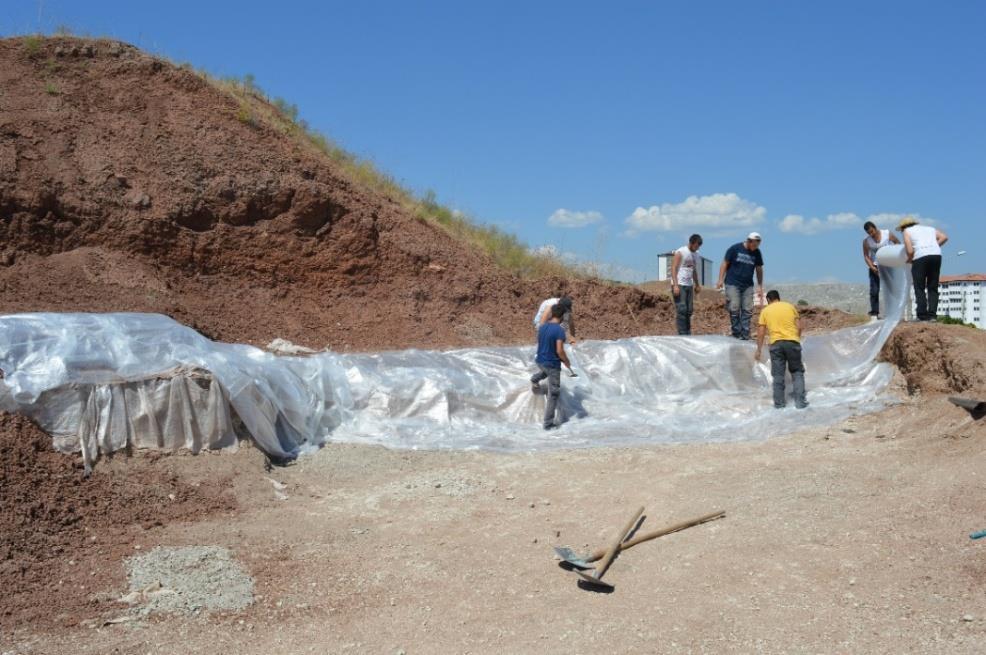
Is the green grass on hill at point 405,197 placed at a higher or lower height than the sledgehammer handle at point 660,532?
higher

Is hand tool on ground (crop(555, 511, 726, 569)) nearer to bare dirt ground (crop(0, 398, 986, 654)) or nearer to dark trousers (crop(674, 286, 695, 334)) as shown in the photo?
bare dirt ground (crop(0, 398, 986, 654))

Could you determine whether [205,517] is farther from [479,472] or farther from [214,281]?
[214,281]

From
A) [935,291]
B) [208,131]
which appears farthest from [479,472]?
[208,131]

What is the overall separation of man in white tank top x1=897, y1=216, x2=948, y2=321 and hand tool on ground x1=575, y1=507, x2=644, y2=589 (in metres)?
5.22

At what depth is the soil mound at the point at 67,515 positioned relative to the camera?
4613mm

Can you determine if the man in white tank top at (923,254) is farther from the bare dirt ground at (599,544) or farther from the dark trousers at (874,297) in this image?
the bare dirt ground at (599,544)

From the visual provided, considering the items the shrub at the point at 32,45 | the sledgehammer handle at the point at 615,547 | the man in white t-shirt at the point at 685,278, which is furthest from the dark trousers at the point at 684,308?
the shrub at the point at 32,45

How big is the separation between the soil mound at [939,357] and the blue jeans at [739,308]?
4.96ft

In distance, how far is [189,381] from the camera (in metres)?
6.86

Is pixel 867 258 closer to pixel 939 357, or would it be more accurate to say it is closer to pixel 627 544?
pixel 939 357

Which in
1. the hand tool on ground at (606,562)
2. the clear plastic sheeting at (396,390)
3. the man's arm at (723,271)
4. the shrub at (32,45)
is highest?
the shrub at (32,45)

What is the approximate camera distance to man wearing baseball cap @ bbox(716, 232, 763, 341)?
1016cm

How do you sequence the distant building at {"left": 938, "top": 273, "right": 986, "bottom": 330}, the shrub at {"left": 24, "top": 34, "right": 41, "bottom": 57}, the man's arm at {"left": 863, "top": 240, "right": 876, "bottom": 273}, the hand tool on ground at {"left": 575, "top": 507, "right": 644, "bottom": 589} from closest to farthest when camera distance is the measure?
the hand tool on ground at {"left": 575, "top": 507, "right": 644, "bottom": 589} < the man's arm at {"left": 863, "top": 240, "right": 876, "bottom": 273} < the shrub at {"left": 24, "top": 34, "right": 41, "bottom": 57} < the distant building at {"left": 938, "top": 273, "right": 986, "bottom": 330}

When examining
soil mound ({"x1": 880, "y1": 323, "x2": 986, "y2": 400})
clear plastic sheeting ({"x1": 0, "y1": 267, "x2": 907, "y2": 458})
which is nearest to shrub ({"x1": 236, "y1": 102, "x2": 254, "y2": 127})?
clear plastic sheeting ({"x1": 0, "y1": 267, "x2": 907, "y2": 458})
